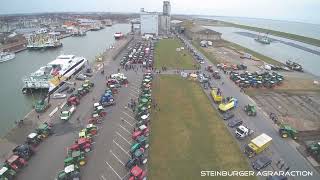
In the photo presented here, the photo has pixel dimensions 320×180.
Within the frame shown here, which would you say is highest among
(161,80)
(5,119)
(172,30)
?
(172,30)

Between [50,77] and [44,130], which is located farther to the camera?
[50,77]

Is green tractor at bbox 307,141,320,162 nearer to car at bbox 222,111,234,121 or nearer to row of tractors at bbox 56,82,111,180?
car at bbox 222,111,234,121

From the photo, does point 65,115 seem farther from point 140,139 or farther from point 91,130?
point 140,139

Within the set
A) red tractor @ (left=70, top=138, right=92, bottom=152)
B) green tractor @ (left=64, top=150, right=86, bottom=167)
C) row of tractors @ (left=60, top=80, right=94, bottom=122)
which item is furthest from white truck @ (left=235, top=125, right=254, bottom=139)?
row of tractors @ (left=60, top=80, right=94, bottom=122)

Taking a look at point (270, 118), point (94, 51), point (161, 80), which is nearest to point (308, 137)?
point (270, 118)

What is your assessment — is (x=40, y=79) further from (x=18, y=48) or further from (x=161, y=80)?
(x=18, y=48)

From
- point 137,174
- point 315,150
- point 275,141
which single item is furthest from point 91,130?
point 315,150
